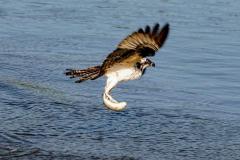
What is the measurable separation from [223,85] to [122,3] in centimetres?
559

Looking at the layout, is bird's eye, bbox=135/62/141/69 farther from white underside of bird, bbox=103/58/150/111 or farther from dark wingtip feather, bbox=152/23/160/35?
dark wingtip feather, bbox=152/23/160/35

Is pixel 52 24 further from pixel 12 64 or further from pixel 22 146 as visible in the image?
pixel 22 146

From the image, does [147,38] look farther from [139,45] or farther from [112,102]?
[112,102]

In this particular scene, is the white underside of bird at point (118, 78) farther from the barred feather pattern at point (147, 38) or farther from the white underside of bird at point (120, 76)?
the barred feather pattern at point (147, 38)

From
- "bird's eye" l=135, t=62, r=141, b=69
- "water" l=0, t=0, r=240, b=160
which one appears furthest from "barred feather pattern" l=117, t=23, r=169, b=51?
"water" l=0, t=0, r=240, b=160

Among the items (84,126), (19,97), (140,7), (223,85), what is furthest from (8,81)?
(140,7)

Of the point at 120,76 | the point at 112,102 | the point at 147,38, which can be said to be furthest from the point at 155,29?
the point at 112,102

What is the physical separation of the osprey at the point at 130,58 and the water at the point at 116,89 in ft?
5.27

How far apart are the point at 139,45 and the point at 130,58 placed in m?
0.23

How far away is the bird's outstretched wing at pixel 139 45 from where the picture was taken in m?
5.75

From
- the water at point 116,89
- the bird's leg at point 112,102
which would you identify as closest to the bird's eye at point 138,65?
the bird's leg at point 112,102

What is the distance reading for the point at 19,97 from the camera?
980 centimetres

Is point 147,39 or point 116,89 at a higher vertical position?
point 147,39

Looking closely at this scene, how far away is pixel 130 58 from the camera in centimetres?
615
